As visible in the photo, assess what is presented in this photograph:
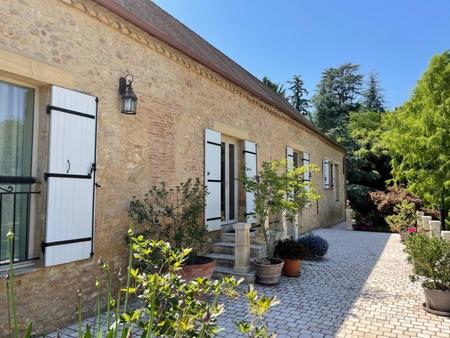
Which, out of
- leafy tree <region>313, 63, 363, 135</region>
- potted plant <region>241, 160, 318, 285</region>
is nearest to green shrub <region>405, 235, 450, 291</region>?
potted plant <region>241, 160, 318, 285</region>

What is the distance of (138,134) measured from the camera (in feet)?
17.2

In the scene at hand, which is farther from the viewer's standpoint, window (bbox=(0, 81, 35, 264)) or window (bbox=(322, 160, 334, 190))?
window (bbox=(322, 160, 334, 190))

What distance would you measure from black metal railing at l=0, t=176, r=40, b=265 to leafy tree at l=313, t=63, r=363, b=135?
29.0 metres

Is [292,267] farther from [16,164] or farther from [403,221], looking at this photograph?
[403,221]

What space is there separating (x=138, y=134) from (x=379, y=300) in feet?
14.9

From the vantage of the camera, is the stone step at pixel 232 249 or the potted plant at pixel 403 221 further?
the potted plant at pixel 403 221

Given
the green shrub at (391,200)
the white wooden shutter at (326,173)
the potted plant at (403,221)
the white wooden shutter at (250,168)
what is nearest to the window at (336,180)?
the white wooden shutter at (326,173)

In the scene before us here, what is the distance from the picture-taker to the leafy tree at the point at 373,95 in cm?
3366

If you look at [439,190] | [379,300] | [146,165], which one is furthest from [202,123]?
[439,190]

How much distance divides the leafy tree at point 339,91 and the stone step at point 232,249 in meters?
25.6

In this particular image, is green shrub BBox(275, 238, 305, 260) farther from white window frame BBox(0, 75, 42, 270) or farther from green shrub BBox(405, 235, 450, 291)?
white window frame BBox(0, 75, 42, 270)

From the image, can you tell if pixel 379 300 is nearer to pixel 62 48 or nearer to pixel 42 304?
pixel 42 304

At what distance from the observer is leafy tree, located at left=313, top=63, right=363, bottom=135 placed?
101 feet

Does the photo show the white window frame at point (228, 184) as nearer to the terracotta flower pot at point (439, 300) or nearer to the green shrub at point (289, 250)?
the green shrub at point (289, 250)
